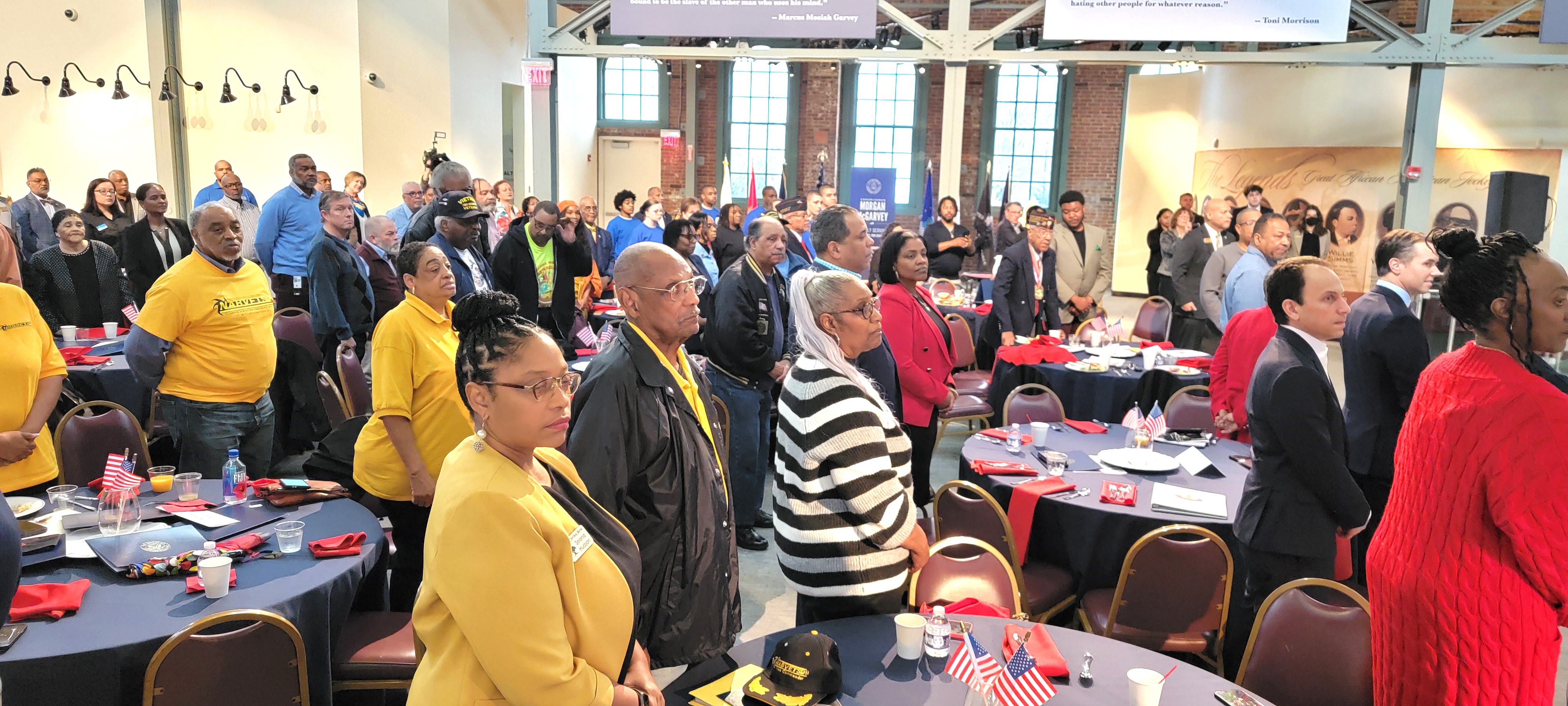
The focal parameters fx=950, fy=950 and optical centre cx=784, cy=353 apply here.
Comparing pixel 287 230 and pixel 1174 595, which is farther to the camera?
pixel 287 230

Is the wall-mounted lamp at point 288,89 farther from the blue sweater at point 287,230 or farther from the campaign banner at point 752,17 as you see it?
the blue sweater at point 287,230

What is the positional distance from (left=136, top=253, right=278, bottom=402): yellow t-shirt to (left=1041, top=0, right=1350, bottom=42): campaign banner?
885cm

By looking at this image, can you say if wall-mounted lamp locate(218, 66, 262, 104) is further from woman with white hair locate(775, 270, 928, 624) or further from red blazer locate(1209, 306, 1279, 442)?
red blazer locate(1209, 306, 1279, 442)

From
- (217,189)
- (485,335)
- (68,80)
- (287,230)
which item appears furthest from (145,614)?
(68,80)

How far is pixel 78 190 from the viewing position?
34.1 ft

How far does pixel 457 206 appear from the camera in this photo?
4.69 metres

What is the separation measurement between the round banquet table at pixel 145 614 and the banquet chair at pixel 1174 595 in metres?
2.46

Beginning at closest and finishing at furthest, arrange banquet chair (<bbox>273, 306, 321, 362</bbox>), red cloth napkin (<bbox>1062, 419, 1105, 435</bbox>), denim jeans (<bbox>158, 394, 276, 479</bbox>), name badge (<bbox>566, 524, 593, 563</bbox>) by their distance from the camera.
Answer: name badge (<bbox>566, 524, 593, 563</bbox>)
denim jeans (<bbox>158, 394, 276, 479</bbox>)
red cloth napkin (<bbox>1062, 419, 1105, 435</bbox>)
banquet chair (<bbox>273, 306, 321, 362</bbox>)

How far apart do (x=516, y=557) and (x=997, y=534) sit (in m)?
2.27

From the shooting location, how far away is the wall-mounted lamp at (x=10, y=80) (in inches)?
379

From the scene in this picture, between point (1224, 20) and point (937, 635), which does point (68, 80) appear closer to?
point (937, 635)

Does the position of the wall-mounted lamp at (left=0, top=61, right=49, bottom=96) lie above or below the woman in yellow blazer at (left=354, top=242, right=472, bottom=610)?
above

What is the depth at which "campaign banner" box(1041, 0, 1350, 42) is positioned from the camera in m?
9.77

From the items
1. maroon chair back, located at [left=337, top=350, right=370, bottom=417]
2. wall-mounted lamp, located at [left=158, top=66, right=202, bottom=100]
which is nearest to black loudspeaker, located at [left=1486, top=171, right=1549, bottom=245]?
maroon chair back, located at [left=337, top=350, right=370, bottom=417]
